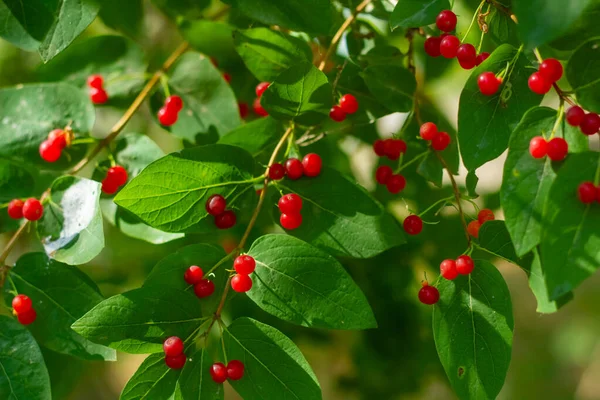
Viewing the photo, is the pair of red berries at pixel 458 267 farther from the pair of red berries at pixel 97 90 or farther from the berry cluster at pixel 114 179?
the pair of red berries at pixel 97 90

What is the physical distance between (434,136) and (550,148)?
19 centimetres

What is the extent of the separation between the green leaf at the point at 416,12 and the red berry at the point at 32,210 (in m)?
0.44

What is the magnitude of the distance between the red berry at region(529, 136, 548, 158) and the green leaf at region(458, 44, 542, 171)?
53 millimetres

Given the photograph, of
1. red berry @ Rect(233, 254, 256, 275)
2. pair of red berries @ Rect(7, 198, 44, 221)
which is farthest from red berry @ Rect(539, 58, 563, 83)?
pair of red berries @ Rect(7, 198, 44, 221)

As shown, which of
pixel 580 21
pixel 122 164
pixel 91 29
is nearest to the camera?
pixel 580 21

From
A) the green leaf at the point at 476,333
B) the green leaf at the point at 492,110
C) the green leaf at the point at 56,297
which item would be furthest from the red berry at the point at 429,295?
the green leaf at the point at 56,297

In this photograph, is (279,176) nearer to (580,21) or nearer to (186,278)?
(186,278)

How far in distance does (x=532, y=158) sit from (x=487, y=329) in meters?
0.17

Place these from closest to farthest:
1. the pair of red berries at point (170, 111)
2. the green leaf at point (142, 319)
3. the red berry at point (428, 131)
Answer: the green leaf at point (142, 319) < the red berry at point (428, 131) < the pair of red berries at point (170, 111)

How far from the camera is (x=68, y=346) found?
679 millimetres

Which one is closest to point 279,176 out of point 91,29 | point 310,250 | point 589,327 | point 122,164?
point 310,250

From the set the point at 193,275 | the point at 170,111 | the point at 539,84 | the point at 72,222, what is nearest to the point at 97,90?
the point at 170,111

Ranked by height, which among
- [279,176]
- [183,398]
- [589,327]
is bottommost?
[589,327]

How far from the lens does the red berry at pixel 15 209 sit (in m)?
0.74
